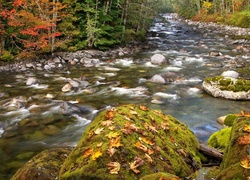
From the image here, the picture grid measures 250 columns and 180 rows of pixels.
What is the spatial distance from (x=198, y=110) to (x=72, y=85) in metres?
5.81

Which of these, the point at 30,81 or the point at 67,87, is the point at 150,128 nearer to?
the point at 67,87

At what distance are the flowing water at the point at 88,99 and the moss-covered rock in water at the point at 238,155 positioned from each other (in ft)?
15.0

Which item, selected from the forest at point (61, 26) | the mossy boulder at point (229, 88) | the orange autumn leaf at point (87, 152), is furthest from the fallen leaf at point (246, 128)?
the forest at point (61, 26)

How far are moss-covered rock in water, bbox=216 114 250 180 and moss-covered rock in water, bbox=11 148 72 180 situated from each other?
2.39m

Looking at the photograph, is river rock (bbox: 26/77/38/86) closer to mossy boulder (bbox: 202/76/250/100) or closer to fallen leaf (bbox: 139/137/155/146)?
mossy boulder (bbox: 202/76/250/100)

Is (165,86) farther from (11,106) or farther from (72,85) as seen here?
(11,106)

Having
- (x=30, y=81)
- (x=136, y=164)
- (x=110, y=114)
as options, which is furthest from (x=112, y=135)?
(x=30, y=81)

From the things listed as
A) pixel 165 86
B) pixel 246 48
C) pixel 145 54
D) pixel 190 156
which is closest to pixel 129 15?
pixel 145 54

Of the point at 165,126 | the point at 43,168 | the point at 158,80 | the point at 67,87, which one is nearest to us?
the point at 43,168

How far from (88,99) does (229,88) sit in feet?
17.9

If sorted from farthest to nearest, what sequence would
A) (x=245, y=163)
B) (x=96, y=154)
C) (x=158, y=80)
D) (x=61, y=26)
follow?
(x=61, y=26) < (x=158, y=80) < (x=96, y=154) < (x=245, y=163)

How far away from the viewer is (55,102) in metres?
10.5

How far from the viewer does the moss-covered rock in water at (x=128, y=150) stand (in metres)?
3.20

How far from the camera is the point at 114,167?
3184 millimetres
